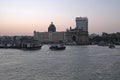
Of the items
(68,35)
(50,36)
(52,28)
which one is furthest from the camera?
(52,28)

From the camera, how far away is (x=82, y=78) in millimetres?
16344

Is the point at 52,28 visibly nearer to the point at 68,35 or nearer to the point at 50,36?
the point at 50,36

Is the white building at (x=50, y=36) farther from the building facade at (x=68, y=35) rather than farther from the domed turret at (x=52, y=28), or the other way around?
the domed turret at (x=52, y=28)

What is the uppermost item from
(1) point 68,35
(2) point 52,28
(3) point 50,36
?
(2) point 52,28

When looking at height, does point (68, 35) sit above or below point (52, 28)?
below

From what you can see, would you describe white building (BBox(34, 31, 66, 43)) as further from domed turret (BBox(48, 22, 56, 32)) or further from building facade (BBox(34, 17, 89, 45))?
domed turret (BBox(48, 22, 56, 32))

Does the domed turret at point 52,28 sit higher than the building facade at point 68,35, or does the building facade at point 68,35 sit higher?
the domed turret at point 52,28

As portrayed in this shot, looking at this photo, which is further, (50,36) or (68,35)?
(50,36)

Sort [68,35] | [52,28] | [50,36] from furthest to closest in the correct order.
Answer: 1. [52,28]
2. [50,36]
3. [68,35]

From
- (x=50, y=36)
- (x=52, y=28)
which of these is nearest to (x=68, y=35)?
(x=50, y=36)

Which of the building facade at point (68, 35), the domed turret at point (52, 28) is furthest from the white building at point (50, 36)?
the domed turret at point (52, 28)

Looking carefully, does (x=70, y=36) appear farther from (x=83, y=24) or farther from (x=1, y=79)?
(x=1, y=79)

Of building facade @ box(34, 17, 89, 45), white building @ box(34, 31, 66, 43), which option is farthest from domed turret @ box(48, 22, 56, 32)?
white building @ box(34, 31, 66, 43)

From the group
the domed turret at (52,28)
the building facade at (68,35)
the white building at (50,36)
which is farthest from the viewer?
the domed turret at (52,28)
